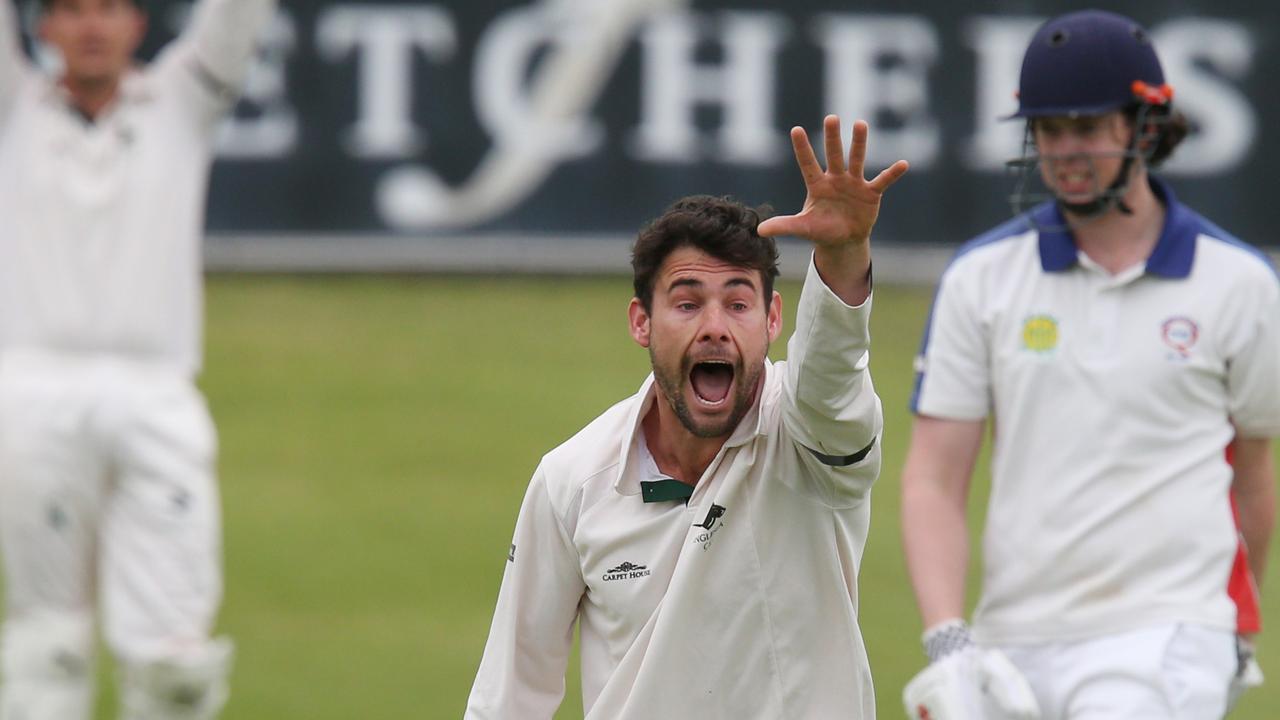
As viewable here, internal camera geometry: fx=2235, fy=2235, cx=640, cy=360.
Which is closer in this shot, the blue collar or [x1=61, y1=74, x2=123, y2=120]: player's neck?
the blue collar

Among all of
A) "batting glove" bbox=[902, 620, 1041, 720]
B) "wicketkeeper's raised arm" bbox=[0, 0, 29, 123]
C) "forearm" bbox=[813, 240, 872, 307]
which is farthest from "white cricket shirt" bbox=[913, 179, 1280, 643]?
"wicketkeeper's raised arm" bbox=[0, 0, 29, 123]

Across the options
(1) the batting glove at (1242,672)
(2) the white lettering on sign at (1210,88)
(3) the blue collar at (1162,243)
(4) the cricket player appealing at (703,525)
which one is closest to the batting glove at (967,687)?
(1) the batting glove at (1242,672)

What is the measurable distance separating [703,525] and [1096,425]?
1414 millimetres

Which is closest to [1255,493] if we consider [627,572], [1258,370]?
[1258,370]

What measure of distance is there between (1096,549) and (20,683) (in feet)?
11.1

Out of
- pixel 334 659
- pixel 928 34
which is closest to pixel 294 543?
pixel 334 659

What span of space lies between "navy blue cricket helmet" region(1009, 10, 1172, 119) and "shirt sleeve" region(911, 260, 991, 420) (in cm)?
47

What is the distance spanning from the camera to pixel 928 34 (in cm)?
1483

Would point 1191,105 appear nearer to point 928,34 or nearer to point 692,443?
point 928,34

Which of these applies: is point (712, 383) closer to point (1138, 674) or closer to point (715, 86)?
point (1138, 674)

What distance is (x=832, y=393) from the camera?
382cm

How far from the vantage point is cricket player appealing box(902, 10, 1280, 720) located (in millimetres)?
5117

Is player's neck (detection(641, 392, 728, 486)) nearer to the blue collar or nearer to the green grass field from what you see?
the blue collar

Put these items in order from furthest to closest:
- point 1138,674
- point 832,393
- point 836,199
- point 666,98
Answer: point 666,98 → point 1138,674 → point 832,393 → point 836,199
